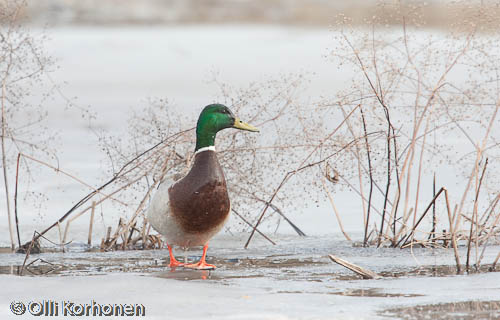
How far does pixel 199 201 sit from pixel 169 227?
20 cm

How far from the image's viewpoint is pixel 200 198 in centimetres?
412

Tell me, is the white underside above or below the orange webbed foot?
above

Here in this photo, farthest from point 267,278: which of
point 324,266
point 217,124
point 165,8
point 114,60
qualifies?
point 165,8

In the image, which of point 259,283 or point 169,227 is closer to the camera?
point 259,283

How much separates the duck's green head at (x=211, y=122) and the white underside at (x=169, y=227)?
0.96 feet

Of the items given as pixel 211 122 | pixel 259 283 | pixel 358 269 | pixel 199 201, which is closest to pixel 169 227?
pixel 199 201

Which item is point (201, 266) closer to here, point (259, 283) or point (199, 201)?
point (199, 201)

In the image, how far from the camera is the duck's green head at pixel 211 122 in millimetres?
4262

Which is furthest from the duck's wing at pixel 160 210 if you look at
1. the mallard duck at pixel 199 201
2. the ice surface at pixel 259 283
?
the ice surface at pixel 259 283

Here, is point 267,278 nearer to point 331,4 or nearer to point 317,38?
point 317,38

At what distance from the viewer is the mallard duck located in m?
4.12

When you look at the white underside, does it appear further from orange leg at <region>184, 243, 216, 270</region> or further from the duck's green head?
the duck's green head

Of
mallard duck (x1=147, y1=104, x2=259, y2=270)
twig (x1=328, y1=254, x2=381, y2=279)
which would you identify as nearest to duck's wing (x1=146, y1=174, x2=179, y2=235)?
mallard duck (x1=147, y1=104, x2=259, y2=270)

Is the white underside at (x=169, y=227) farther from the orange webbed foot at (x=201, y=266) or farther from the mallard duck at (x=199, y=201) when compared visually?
the orange webbed foot at (x=201, y=266)
